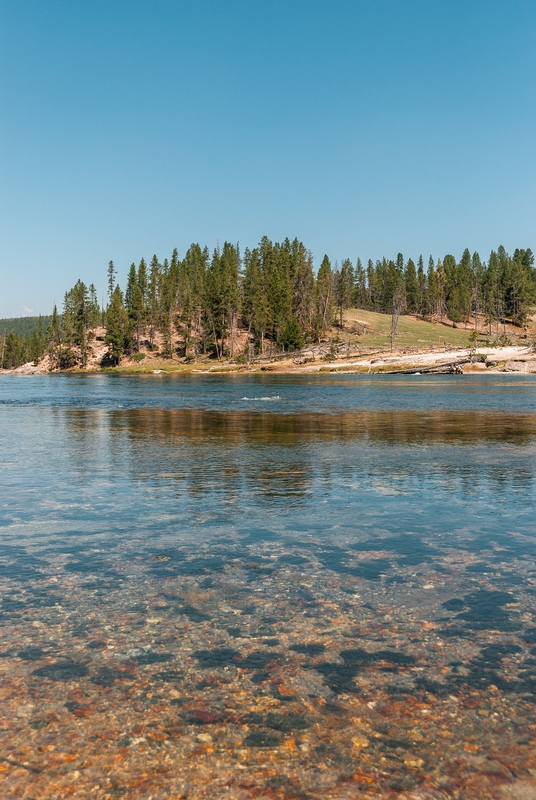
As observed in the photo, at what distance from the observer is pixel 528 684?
6.06 metres

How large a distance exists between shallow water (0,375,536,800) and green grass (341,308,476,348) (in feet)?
429

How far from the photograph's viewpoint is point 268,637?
709 centimetres

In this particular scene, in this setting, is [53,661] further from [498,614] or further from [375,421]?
[375,421]

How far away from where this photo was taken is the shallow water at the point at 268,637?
4.90 meters

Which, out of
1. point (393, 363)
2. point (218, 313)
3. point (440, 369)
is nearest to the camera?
point (440, 369)

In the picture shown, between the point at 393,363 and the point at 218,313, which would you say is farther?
the point at 218,313

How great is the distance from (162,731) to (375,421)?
2847 cm

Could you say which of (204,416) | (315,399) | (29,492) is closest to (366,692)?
(29,492)

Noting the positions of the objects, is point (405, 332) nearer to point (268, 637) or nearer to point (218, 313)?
point (218, 313)

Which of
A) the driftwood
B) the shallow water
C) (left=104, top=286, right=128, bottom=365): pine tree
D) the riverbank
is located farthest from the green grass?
the shallow water

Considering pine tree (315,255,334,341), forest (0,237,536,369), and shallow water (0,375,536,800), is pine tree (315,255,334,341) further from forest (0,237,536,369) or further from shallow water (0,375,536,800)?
shallow water (0,375,536,800)

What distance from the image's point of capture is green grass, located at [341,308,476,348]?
149750 millimetres

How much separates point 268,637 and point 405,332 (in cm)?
16344

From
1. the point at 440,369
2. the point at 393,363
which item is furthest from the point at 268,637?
the point at 393,363
